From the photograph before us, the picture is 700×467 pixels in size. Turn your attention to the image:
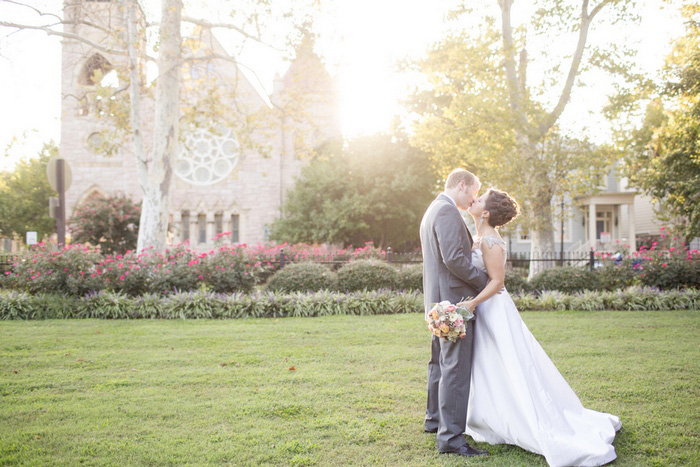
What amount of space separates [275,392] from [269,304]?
18.4 feet

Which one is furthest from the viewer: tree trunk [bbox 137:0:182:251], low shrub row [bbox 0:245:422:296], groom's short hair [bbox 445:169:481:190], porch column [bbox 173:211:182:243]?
porch column [bbox 173:211:182:243]

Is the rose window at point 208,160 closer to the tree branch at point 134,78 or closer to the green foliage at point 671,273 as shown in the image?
the tree branch at point 134,78

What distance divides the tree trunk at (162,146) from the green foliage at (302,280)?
11.0ft

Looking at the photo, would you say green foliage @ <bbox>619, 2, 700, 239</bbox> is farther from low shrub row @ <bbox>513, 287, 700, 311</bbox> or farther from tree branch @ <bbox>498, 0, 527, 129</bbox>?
low shrub row @ <bbox>513, 287, 700, 311</bbox>

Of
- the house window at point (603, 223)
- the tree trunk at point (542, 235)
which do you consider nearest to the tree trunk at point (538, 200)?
the tree trunk at point (542, 235)

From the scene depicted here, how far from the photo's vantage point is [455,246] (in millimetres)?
3730

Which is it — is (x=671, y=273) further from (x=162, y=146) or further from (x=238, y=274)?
(x=162, y=146)

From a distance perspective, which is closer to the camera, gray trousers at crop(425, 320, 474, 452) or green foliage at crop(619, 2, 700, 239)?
gray trousers at crop(425, 320, 474, 452)

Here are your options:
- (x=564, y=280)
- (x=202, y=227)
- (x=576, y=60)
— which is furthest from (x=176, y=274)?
(x=202, y=227)

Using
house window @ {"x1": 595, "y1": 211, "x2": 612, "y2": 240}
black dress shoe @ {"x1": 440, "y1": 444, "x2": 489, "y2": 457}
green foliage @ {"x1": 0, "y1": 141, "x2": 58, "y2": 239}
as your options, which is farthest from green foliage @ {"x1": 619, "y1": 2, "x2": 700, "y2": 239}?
green foliage @ {"x1": 0, "y1": 141, "x2": 58, "y2": 239}

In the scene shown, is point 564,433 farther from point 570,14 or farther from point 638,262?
point 570,14

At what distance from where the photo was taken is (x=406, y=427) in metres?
4.35

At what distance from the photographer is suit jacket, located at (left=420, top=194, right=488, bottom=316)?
3.75 m

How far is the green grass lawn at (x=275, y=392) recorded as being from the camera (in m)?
3.80
